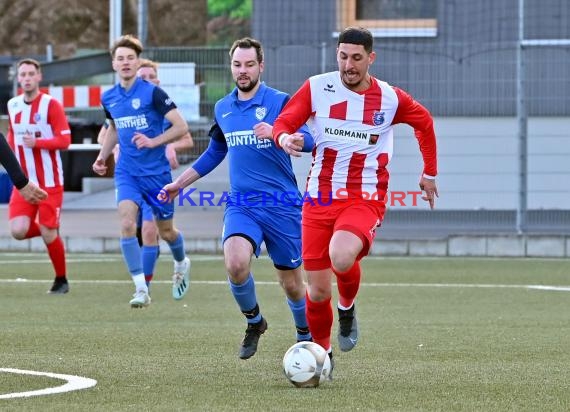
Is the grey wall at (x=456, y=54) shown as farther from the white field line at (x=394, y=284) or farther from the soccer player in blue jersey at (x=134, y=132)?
the soccer player in blue jersey at (x=134, y=132)

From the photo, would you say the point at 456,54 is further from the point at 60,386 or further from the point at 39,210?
the point at 60,386

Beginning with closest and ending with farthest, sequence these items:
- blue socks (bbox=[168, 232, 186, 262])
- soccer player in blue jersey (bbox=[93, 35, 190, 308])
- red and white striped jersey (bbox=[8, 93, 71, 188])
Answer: soccer player in blue jersey (bbox=[93, 35, 190, 308]) < blue socks (bbox=[168, 232, 186, 262]) < red and white striped jersey (bbox=[8, 93, 71, 188])

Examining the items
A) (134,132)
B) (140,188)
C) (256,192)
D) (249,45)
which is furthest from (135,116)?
(256,192)

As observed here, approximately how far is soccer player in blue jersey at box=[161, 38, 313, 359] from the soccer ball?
45.6 inches

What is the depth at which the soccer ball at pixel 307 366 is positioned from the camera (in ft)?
25.9

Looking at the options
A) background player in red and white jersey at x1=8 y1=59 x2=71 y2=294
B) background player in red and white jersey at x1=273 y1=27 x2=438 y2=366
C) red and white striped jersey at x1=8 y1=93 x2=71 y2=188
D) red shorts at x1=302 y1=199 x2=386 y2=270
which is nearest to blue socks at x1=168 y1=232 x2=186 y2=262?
background player in red and white jersey at x1=8 y1=59 x2=71 y2=294

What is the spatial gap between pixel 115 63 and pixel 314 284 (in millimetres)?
5401

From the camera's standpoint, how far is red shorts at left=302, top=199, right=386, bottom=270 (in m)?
8.58

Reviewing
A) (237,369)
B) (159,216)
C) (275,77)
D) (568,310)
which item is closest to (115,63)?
(159,216)

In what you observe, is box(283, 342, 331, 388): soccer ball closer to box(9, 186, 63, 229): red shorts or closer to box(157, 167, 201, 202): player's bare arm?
box(157, 167, 201, 202): player's bare arm

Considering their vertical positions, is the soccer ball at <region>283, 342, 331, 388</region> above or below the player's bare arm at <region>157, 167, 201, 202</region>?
below

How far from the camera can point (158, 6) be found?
46.9 metres

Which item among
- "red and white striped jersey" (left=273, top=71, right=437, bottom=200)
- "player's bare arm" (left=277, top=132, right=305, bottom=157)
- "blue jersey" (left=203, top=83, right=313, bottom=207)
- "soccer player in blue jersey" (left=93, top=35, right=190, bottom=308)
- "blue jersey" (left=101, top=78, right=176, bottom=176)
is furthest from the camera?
"blue jersey" (left=101, top=78, right=176, bottom=176)

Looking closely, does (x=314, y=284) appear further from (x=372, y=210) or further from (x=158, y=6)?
(x=158, y=6)
